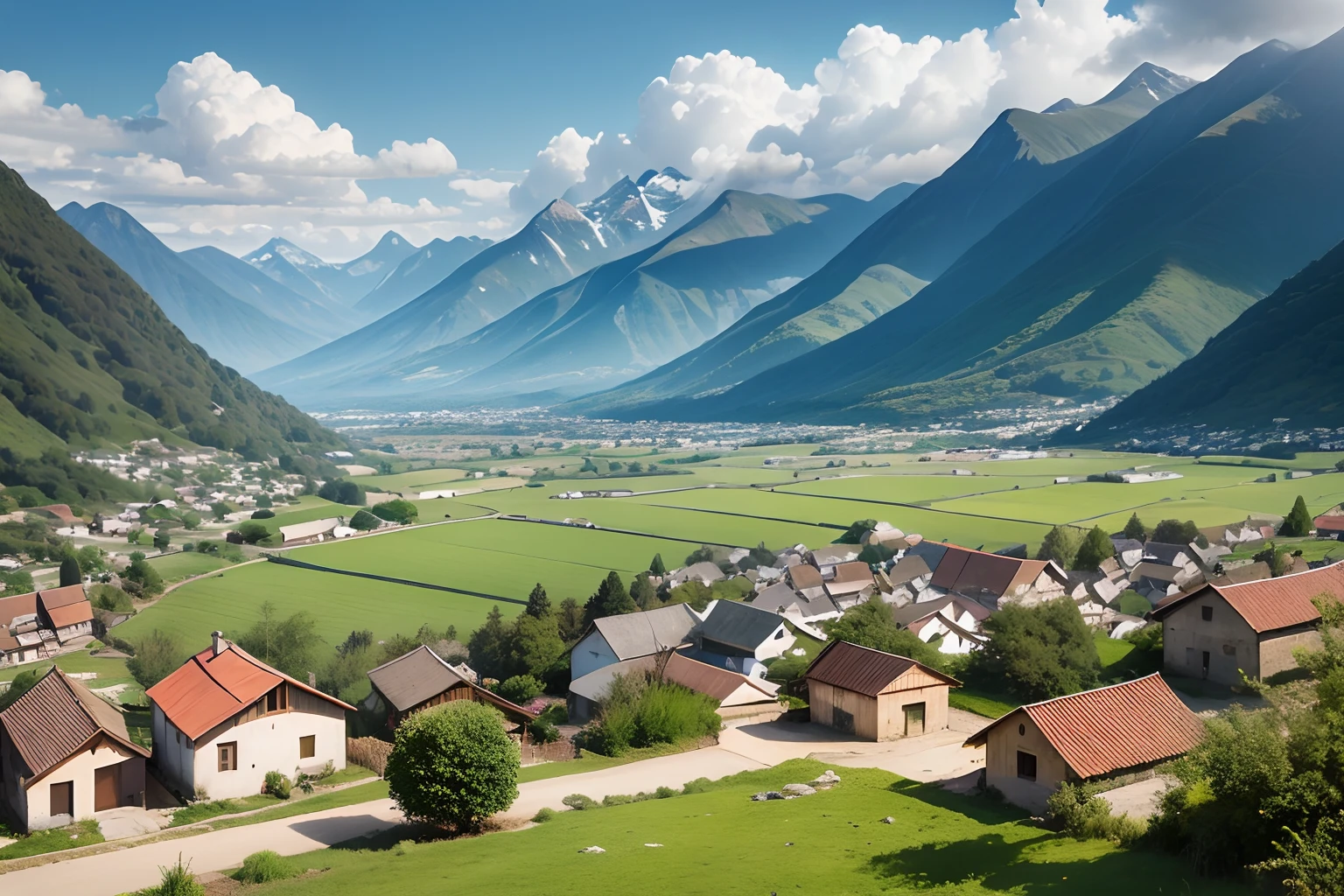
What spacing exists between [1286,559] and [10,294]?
146m

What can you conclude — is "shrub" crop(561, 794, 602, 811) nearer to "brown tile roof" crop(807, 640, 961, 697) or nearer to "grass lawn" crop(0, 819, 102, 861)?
"brown tile roof" crop(807, 640, 961, 697)

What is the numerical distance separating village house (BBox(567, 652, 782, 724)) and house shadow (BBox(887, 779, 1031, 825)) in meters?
11.2

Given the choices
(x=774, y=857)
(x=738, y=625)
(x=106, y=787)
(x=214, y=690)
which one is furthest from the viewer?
(x=738, y=625)

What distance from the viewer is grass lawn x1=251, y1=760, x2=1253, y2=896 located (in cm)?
1892

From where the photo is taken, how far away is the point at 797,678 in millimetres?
41438

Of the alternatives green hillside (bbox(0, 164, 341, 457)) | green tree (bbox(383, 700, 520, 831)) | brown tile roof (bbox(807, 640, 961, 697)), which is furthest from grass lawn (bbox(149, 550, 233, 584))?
green tree (bbox(383, 700, 520, 831))

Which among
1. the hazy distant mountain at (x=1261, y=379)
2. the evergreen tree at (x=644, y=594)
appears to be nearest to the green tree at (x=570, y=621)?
the evergreen tree at (x=644, y=594)

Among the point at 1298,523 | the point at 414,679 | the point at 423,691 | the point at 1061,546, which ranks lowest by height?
the point at 423,691

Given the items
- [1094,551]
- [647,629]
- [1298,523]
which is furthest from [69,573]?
[1298,523]

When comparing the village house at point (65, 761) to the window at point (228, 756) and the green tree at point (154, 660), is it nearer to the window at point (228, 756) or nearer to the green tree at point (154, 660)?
the window at point (228, 756)

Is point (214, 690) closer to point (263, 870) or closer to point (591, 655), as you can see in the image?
point (263, 870)

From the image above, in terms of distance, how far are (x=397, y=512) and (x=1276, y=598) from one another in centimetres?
8231

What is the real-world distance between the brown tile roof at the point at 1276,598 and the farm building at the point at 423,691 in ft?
76.0

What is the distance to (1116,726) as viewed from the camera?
2542cm
